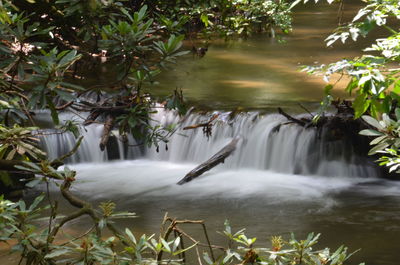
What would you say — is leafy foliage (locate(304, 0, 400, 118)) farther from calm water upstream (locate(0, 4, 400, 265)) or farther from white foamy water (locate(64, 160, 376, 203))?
white foamy water (locate(64, 160, 376, 203))

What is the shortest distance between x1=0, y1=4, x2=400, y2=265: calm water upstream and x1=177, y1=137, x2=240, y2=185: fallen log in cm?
11

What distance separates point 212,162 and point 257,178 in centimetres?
59

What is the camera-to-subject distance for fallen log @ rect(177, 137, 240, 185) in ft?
27.2

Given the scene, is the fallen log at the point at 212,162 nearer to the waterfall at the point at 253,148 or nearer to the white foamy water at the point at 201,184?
the white foamy water at the point at 201,184

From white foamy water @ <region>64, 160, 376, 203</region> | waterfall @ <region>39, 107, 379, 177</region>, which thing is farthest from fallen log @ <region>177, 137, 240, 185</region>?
waterfall @ <region>39, 107, 379, 177</region>

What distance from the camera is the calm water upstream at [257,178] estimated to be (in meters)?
6.60

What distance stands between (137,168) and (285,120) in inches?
79.7

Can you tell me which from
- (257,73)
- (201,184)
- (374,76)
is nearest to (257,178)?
(201,184)

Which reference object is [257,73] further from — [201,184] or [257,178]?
[201,184]

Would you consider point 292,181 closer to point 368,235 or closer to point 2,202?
point 368,235

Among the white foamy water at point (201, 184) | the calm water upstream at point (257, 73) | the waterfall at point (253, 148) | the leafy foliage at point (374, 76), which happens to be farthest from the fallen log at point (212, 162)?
the leafy foliage at point (374, 76)

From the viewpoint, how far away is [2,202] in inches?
96.7

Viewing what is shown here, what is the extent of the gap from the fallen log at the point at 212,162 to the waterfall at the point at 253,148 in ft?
0.71

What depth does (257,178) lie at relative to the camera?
851 centimetres
